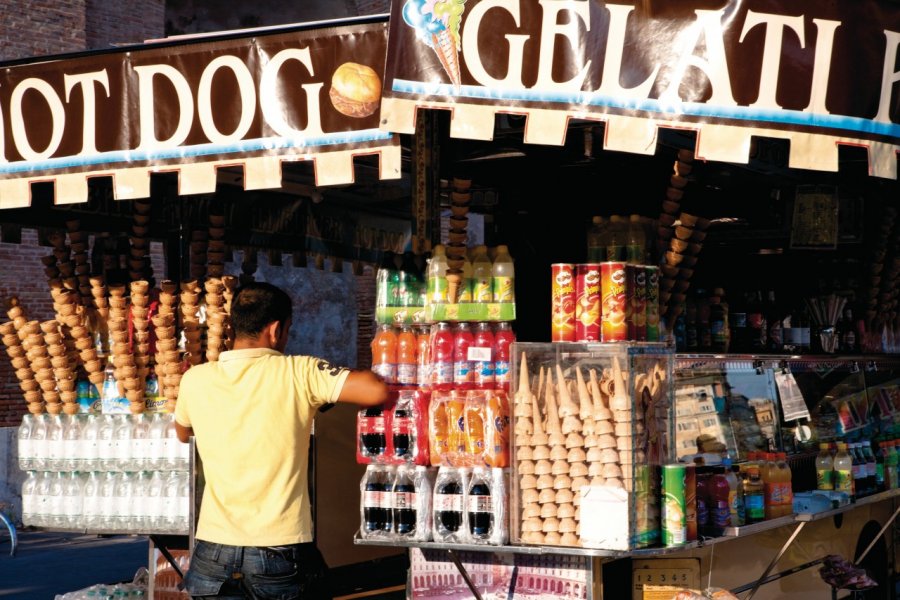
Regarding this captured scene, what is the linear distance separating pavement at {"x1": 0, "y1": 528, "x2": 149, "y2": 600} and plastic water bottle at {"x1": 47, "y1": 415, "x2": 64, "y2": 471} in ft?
12.0

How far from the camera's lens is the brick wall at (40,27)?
15445 millimetres

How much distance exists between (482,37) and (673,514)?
7.00ft

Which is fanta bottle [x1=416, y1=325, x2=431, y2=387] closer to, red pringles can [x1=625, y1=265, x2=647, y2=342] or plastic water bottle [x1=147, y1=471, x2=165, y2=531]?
red pringles can [x1=625, y1=265, x2=647, y2=342]

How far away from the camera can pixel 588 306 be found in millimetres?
5195

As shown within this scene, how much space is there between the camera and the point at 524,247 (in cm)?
759

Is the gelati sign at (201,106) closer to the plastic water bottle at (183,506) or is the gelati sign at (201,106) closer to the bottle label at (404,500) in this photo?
the bottle label at (404,500)

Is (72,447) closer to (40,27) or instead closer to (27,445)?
(27,445)

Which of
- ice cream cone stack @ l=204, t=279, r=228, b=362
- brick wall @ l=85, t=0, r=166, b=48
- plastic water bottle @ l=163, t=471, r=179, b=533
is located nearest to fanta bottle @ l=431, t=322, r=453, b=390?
ice cream cone stack @ l=204, t=279, r=228, b=362

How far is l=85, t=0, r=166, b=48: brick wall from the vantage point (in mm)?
16859

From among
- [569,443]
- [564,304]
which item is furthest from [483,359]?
[569,443]

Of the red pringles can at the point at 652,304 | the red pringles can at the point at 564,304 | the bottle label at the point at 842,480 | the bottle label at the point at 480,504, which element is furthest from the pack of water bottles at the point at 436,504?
the bottle label at the point at 842,480

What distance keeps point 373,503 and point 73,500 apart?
1.94 metres

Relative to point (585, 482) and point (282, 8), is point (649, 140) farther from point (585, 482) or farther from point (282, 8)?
point (282, 8)

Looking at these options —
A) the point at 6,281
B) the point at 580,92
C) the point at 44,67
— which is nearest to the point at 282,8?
the point at 6,281
